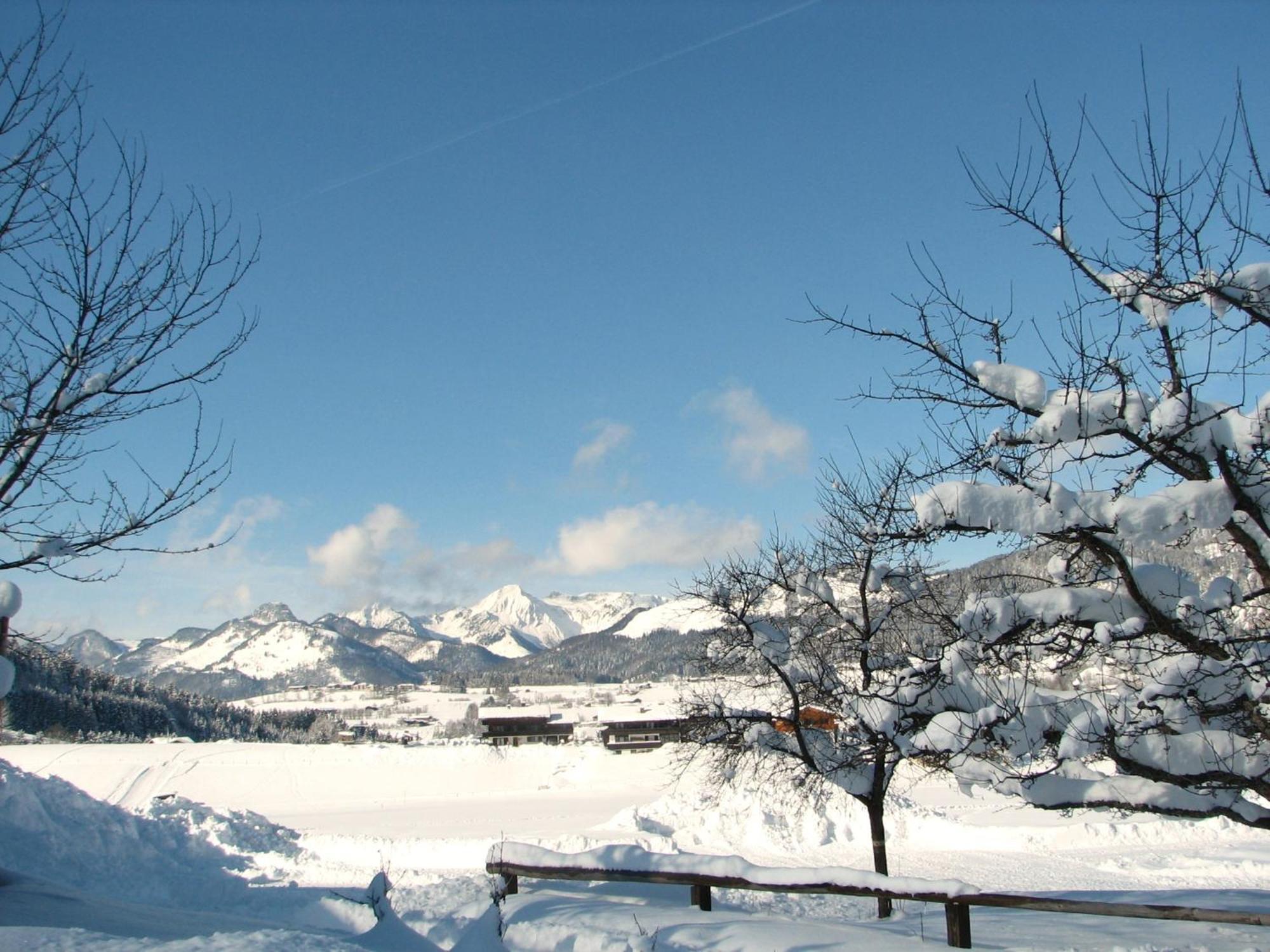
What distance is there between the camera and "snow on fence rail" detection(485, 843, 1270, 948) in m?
6.35

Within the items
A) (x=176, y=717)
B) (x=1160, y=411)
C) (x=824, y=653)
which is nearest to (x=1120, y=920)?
(x=824, y=653)

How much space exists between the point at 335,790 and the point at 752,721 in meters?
45.2

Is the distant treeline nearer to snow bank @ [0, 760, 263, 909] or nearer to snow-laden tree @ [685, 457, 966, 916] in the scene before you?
snow bank @ [0, 760, 263, 909]

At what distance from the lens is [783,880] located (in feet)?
23.6

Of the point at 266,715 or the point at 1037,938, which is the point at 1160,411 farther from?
the point at 266,715

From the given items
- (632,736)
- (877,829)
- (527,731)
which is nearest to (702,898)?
(877,829)

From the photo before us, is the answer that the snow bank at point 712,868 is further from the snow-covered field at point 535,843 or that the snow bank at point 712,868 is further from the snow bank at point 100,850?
the snow bank at point 100,850

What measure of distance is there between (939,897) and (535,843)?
20.0m

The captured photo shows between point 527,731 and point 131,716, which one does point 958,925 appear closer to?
point 527,731

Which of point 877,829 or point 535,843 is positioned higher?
point 877,829

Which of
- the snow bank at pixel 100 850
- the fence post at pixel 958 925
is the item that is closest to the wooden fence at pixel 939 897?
the fence post at pixel 958 925

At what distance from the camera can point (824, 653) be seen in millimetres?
13883

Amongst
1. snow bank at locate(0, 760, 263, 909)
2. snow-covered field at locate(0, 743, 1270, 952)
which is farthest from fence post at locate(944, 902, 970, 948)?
snow bank at locate(0, 760, 263, 909)

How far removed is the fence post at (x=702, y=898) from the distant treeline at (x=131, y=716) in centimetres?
8237
